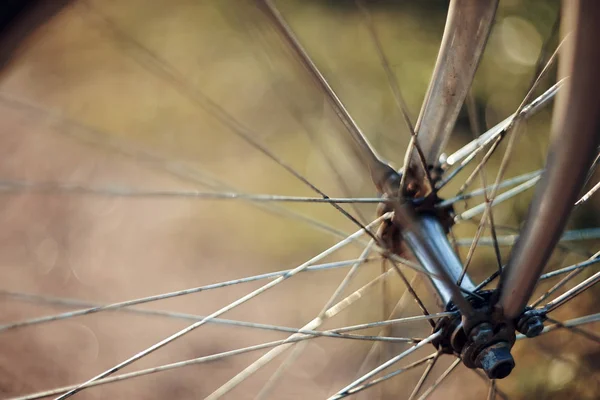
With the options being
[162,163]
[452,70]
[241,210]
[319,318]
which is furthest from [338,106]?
[241,210]

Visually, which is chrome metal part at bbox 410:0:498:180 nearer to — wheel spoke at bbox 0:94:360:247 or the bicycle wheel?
the bicycle wheel

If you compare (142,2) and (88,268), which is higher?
(142,2)

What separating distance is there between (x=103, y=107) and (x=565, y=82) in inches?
55.2

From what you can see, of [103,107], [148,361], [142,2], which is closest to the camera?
[148,361]

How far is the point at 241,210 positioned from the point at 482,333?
884 millimetres

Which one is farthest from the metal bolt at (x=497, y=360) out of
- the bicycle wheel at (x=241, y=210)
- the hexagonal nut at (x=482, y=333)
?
the bicycle wheel at (x=241, y=210)

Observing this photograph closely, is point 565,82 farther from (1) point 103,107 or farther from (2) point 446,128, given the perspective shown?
(1) point 103,107

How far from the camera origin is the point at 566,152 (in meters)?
0.36

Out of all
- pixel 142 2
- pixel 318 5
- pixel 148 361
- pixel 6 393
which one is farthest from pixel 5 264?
pixel 318 5

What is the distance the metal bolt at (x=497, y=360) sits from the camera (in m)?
0.48

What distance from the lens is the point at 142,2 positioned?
175cm

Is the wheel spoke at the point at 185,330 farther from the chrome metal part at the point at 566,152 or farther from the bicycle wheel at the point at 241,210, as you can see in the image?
the chrome metal part at the point at 566,152

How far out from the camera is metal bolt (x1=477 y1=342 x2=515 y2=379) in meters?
0.48

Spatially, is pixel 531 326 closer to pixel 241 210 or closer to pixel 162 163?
pixel 162 163
